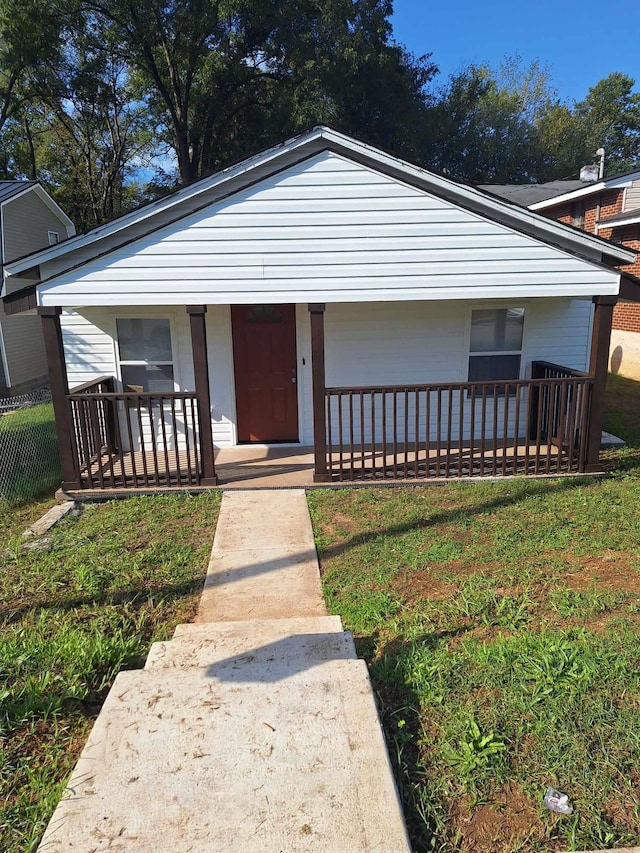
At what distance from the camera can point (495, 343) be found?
334 inches

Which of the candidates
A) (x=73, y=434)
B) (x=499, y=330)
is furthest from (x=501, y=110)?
(x=73, y=434)

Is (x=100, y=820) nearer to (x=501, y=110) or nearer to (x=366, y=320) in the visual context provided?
(x=366, y=320)

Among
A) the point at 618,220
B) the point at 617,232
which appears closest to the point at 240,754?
the point at 618,220

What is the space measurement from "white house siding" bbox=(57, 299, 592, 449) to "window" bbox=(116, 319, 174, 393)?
123 mm

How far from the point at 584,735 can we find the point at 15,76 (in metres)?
29.7

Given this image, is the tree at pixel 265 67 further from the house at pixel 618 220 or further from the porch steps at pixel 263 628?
the porch steps at pixel 263 628

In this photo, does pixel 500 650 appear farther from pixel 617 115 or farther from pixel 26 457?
pixel 617 115

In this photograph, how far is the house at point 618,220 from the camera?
48.5 ft

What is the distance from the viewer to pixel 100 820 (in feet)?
7.59

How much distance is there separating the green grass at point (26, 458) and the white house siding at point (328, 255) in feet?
6.23

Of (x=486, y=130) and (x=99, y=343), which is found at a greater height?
(x=486, y=130)

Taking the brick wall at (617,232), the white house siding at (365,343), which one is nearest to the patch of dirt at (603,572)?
the white house siding at (365,343)

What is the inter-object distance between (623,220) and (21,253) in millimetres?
16793

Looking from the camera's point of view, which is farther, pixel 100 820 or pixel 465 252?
pixel 465 252
